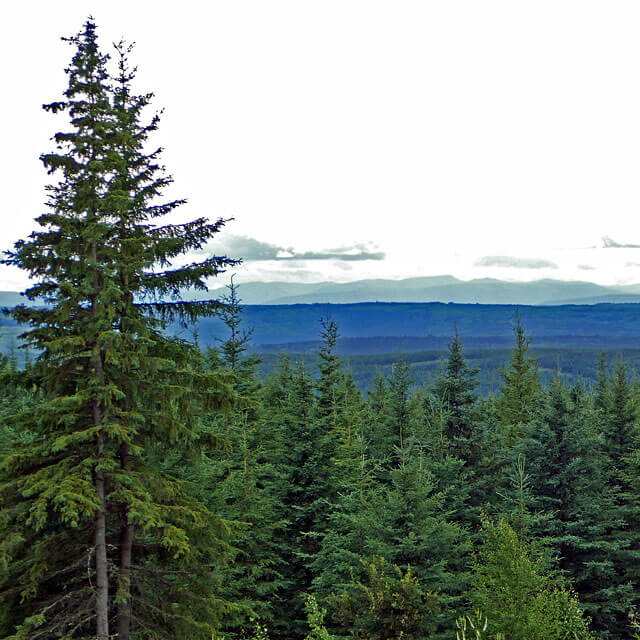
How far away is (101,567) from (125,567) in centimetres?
86

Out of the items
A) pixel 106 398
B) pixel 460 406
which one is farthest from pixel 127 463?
pixel 460 406

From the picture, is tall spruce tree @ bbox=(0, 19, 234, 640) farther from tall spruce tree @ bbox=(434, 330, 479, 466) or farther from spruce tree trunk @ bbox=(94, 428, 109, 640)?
tall spruce tree @ bbox=(434, 330, 479, 466)

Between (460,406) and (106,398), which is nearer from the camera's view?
(106,398)

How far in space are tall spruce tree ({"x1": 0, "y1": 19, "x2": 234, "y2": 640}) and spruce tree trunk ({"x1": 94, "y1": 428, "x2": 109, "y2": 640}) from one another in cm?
2

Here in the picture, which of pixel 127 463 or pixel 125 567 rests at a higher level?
pixel 127 463

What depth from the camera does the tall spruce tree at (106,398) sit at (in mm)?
10461

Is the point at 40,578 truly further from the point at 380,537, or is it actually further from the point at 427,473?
the point at 427,473

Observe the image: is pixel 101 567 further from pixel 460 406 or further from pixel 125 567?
pixel 460 406

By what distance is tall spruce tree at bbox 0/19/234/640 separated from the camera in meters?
10.5

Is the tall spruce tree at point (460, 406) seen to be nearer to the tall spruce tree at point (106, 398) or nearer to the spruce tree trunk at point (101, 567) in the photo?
the tall spruce tree at point (106, 398)

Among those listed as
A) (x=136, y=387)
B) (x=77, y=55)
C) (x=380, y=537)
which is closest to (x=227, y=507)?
(x=380, y=537)

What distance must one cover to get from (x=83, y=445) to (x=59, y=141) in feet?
20.8

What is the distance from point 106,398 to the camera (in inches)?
416

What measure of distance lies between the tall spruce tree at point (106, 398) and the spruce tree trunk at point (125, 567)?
3 cm
